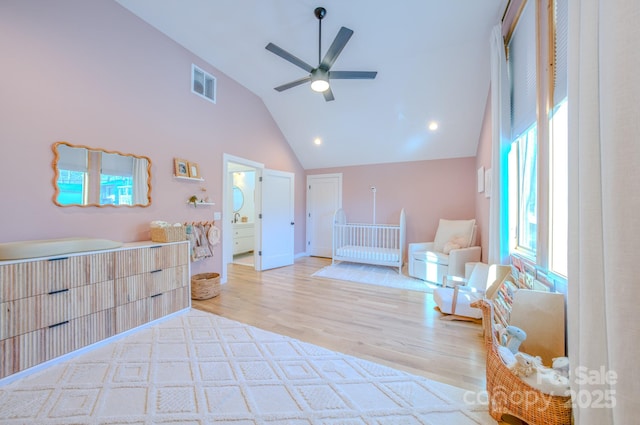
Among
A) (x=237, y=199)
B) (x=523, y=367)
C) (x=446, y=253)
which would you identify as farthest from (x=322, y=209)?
(x=523, y=367)

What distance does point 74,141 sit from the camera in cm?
218

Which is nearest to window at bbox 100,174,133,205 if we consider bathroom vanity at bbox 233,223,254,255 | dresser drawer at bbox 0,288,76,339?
dresser drawer at bbox 0,288,76,339

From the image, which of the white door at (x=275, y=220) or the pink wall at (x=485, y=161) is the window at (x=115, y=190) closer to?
the white door at (x=275, y=220)

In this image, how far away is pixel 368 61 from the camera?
3.30 meters

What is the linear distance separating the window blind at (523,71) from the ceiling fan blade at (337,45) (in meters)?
1.58

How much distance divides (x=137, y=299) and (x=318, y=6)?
11.6 feet

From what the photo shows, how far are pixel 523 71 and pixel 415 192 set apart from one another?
9.33 feet

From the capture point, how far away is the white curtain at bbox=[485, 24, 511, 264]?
254 centimetres

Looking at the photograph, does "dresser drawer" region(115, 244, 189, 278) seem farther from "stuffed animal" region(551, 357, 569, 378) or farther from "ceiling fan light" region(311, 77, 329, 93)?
"stuffed animal" region(551, 357, 569, 378)

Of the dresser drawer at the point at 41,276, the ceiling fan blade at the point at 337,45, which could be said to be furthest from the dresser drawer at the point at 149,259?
the ceiling fan blade at the point at 337,45

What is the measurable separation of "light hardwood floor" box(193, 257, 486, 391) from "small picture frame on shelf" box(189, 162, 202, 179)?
170 cm

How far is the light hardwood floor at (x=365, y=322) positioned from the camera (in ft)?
6.02

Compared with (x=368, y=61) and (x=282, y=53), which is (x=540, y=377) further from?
(x=368, y=61)

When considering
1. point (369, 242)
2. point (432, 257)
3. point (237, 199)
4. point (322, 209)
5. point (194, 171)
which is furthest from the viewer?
point (237, 199)
